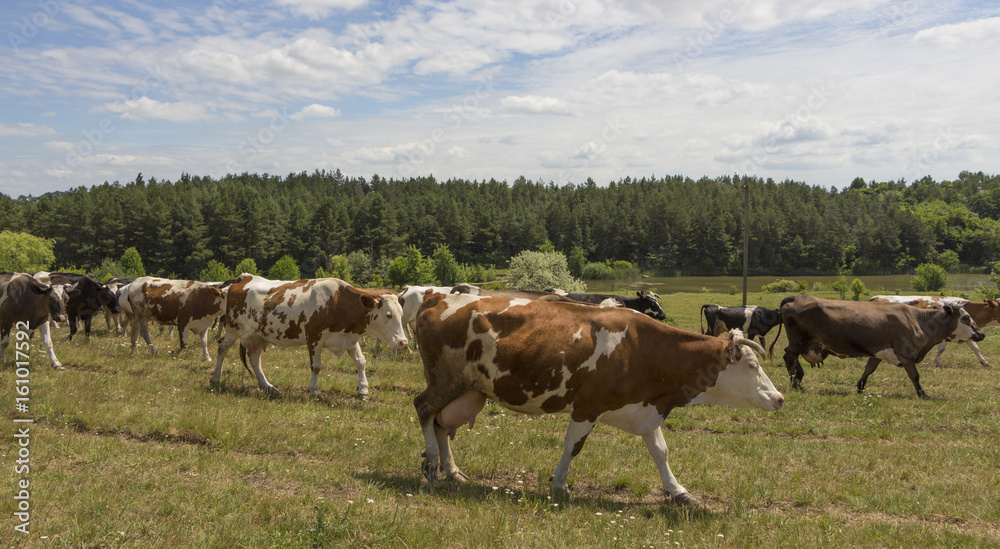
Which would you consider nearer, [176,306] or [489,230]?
[176,306]

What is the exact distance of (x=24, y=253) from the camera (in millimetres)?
79500

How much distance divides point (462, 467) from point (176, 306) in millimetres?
14698

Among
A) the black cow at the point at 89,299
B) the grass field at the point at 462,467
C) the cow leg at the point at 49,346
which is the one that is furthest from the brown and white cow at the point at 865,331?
the black cow at the point at 89,299

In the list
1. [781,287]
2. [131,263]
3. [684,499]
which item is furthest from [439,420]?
[131,263]

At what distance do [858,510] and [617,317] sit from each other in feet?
12.1

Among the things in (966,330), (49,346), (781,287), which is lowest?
(781,287)

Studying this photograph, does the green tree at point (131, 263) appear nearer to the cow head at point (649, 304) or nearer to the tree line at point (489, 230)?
the tree line at point (489, 230)

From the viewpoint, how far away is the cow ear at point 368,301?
13596 mm

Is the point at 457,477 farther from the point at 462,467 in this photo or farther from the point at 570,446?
the point at 570,446

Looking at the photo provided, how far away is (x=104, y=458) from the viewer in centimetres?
787

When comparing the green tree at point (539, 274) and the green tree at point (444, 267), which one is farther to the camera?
the green tree at point (444, 267)

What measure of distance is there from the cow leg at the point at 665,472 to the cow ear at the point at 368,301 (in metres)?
7.60

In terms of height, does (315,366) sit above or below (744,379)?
below

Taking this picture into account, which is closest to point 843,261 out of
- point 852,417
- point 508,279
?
point 508,279
